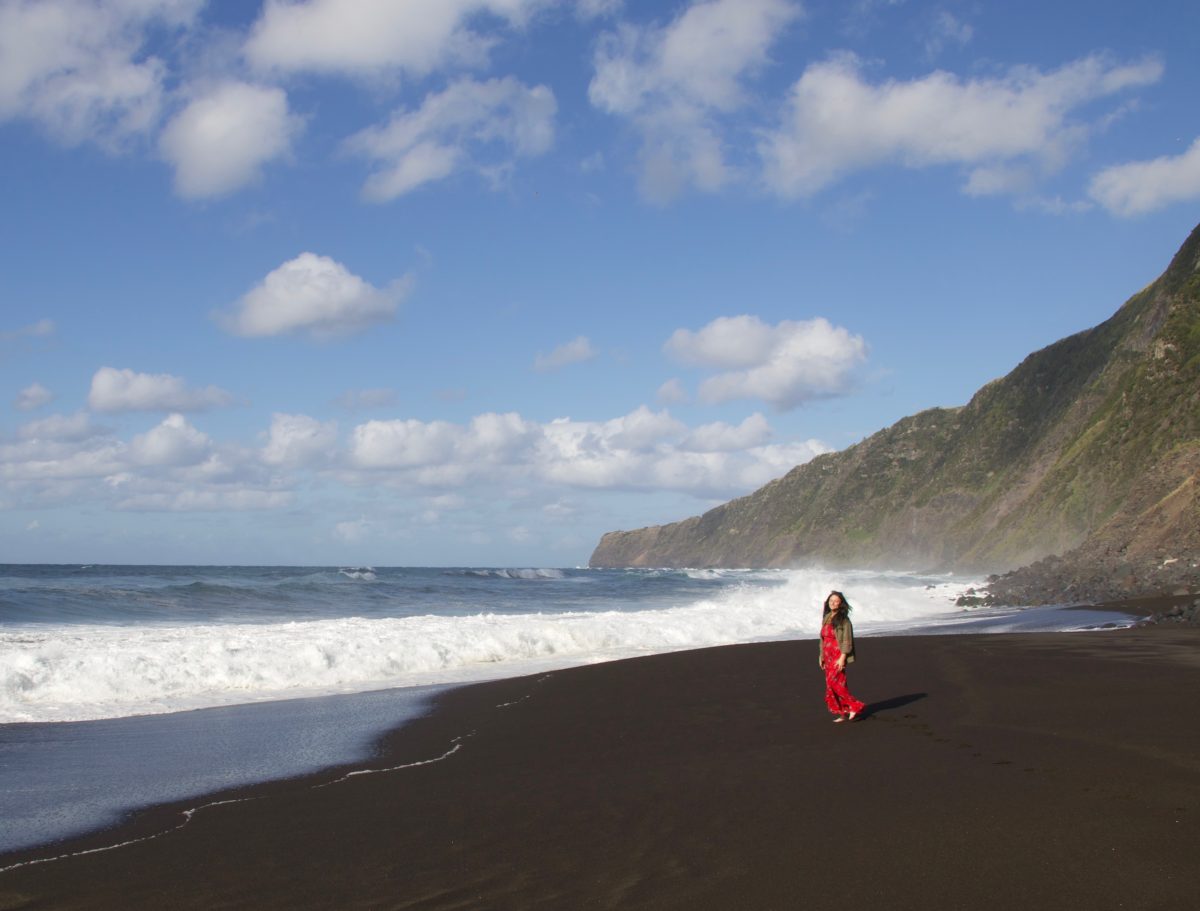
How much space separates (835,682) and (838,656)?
14.0 inches

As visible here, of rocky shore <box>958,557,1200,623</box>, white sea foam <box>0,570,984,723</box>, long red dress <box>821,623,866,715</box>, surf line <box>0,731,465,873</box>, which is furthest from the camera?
rocky shore <box>958,557,1200,623</box>

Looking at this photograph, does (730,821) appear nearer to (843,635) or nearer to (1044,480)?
(843,635)

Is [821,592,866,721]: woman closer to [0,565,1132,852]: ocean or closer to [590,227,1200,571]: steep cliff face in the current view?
[0,565,1132,852]: ocean

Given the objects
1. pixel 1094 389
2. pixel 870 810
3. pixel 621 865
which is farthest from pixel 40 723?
pixel 1094 389

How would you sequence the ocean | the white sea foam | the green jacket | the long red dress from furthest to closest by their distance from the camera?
the white sea foam < the green jacket < the long red dress < the ocean

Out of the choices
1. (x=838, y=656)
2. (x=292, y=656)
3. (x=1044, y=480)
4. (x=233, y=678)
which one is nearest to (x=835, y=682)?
(x=838, y=656)

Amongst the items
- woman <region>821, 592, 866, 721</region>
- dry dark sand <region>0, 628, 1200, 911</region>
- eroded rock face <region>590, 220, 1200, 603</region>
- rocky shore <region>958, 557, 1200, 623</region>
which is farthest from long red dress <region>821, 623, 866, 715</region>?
eroded rock face <region>590, 220, 1200, 603</region>

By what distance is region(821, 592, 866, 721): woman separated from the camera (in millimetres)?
10117

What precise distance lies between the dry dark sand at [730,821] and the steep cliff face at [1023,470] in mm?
26762

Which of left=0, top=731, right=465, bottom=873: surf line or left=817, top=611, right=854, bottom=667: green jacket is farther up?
left=817, top=611, right=854, bottom=667: green jacket

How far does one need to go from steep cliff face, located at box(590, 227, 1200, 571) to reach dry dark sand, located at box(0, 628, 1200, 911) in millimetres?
26762

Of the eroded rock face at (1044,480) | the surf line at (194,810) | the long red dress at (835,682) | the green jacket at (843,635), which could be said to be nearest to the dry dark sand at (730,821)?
the surf line at (194,810)

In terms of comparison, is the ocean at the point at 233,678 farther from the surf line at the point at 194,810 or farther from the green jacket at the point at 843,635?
the green jacket at the point at 843,635

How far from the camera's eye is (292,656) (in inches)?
631
